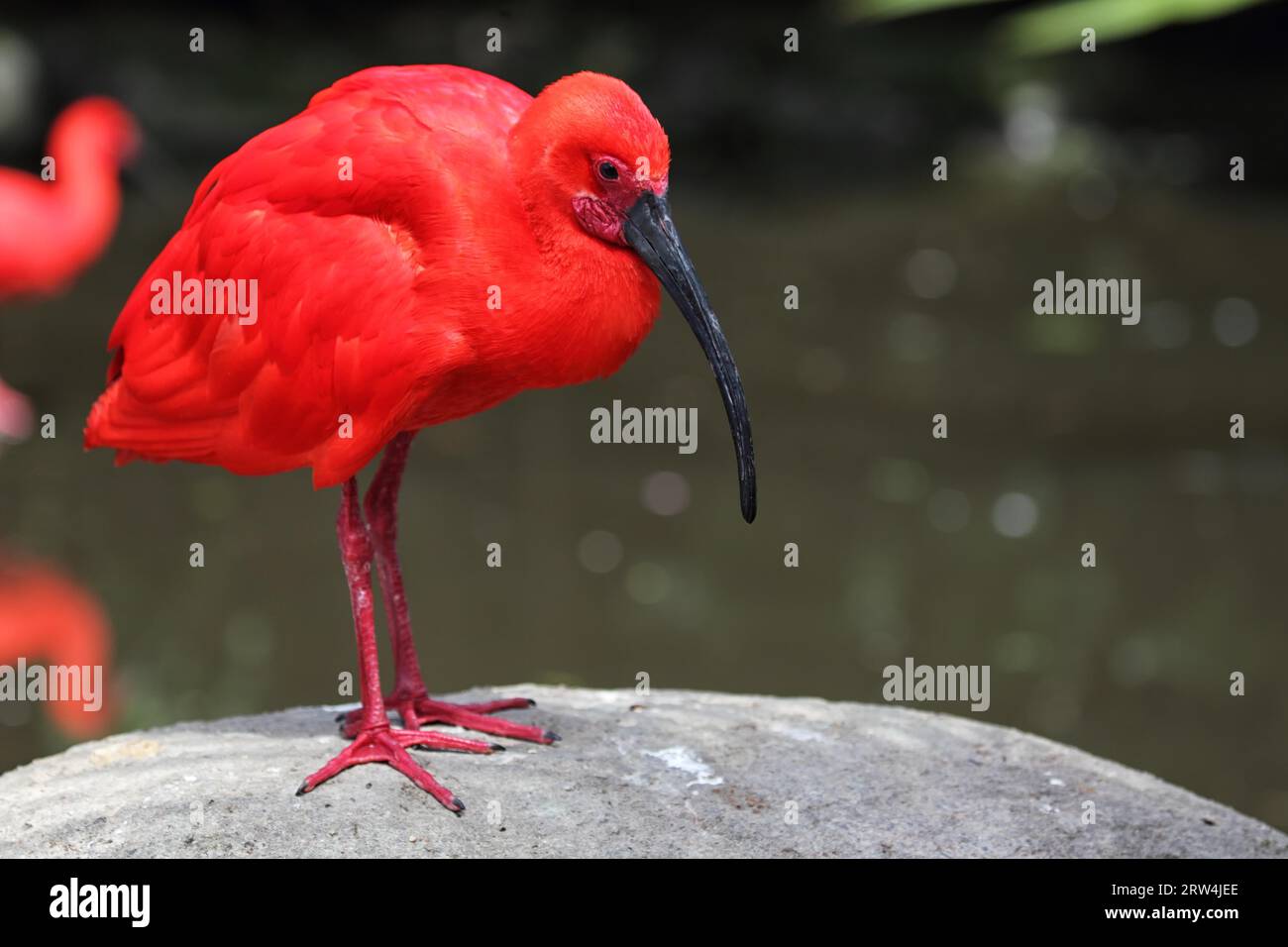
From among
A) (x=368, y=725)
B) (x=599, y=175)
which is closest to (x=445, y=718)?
(x=368, y=725)

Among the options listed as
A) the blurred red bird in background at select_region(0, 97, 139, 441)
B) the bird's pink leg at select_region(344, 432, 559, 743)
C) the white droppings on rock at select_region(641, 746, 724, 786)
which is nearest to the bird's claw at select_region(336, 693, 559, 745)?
the bird's pink leg at select_region(344, 432, 559, 743)

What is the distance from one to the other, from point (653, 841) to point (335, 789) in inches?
27.9

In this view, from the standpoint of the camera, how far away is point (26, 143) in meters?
15.1

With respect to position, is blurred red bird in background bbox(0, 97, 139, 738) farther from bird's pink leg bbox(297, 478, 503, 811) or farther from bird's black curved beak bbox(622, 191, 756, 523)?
bird's black curved beak bbox(622, 191, 756, 523)

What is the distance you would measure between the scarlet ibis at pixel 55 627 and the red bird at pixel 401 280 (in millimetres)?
3062

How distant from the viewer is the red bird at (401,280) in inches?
143

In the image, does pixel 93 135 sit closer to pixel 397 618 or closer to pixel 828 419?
pixel 828 419

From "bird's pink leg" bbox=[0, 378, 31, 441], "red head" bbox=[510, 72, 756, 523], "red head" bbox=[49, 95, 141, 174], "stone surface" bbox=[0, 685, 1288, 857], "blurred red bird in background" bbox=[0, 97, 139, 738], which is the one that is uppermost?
"red head" bbox=[49, 95, 141, 174]

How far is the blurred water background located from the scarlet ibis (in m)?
0.12

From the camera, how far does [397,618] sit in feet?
14.0

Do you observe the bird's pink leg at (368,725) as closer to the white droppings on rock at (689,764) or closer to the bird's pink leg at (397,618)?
the bird's pink leg at (397,618)

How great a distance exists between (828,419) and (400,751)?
21.9ft

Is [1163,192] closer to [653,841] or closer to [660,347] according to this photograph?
[660,347]

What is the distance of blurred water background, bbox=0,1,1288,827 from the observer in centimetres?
734
